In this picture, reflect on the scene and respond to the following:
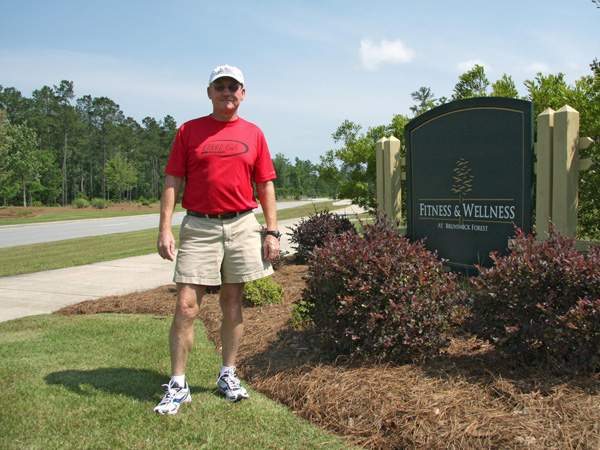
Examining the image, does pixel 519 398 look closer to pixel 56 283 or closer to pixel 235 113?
pixel 235 113

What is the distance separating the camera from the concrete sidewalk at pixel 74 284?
258 inches

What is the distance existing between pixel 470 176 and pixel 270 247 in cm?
264

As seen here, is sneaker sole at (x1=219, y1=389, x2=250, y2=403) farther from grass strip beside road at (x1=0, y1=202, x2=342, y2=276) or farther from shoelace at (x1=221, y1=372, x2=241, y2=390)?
grass strip beside road at (x1=0, y1=202, x2=342, y2=276)

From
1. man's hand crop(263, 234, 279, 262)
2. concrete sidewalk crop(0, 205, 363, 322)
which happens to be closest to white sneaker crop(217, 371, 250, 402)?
man's hand crop(263, 234, 279, 262)

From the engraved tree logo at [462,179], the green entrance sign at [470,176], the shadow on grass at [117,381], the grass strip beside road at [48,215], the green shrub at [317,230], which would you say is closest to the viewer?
the shadow on grass at [117,381]

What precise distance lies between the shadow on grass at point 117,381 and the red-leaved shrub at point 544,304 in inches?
71.6

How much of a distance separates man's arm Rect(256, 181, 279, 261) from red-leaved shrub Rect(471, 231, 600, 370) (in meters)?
1.26

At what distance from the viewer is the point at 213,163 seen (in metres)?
3.16

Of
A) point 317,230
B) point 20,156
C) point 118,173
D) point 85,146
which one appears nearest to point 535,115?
point 317,230

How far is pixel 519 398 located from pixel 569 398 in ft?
0.77

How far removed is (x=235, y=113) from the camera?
331cm

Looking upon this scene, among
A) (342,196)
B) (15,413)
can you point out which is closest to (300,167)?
(342,196)

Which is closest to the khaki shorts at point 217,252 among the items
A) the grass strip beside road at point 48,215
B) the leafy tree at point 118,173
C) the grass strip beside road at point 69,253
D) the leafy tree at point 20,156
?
the grass strip beside road at point 69,253

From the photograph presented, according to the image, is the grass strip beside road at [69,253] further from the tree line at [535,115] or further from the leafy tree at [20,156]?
the leafy tree at [20,156]
